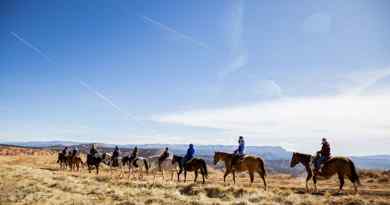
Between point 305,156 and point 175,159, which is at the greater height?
point 305,156

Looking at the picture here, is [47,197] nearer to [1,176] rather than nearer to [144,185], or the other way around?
[144,185]

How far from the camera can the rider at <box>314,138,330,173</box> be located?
2431 centimetres

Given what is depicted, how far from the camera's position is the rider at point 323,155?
2431 centimetres

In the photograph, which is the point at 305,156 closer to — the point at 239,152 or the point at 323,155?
the point at 323,155

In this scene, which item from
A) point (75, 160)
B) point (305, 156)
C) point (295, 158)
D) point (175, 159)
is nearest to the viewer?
point (305, 156)

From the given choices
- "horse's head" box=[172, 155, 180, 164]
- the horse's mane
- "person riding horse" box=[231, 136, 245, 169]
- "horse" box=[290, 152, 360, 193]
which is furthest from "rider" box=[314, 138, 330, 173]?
"horse's head" box=[172, 155, 180, 164]

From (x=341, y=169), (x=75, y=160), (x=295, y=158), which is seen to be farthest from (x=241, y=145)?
(x=75, y=160)

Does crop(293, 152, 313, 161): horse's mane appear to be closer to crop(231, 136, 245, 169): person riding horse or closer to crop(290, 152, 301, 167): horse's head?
crop(290, 152, 301, 167): horse's head

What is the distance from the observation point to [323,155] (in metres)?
24.4

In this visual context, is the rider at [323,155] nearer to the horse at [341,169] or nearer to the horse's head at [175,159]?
the horse at [341,169]

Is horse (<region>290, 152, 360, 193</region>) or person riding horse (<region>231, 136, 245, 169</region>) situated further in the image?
person riding horse (<region>231, 136, 245, 169</region>)

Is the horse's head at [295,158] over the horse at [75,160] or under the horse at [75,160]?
over

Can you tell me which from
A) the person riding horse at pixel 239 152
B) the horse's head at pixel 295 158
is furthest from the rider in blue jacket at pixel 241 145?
the horse's head at pixel 295 158

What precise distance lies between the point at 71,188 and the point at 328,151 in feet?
55.6
